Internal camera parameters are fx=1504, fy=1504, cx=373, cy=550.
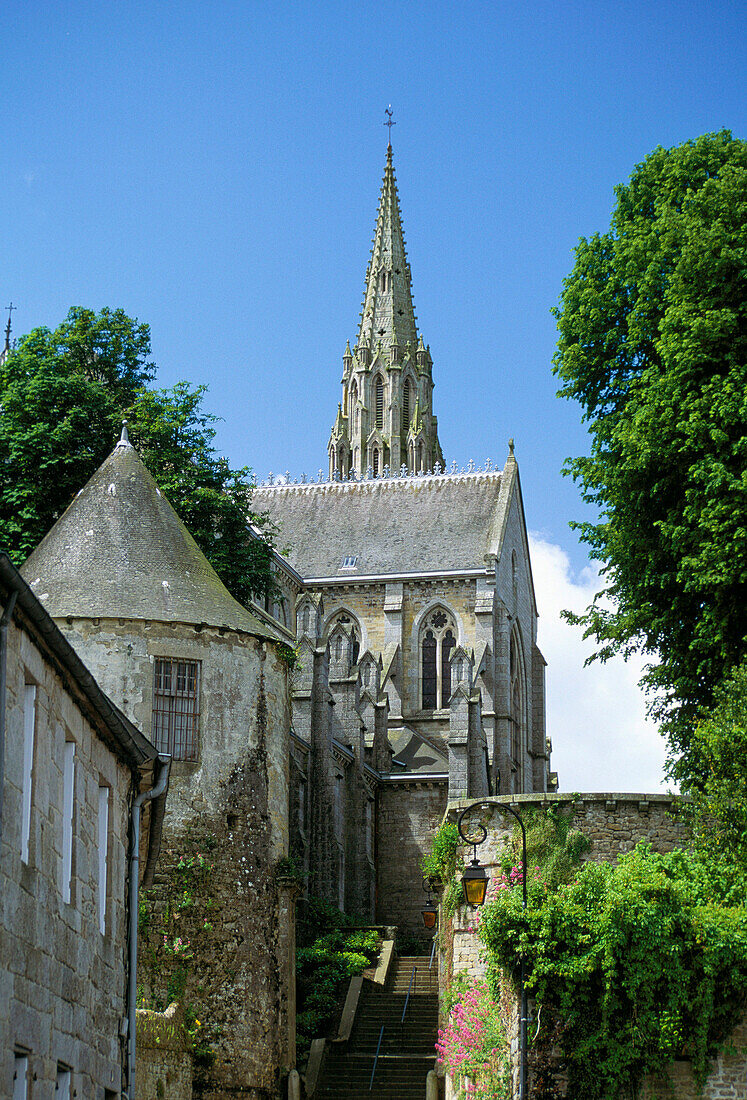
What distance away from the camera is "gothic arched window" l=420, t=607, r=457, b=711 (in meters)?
57.4

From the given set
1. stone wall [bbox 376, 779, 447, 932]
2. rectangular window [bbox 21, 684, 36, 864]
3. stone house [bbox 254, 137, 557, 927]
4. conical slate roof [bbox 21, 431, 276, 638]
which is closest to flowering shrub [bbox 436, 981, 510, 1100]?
conical slate roof [bbox 21, 431, 276, 638]

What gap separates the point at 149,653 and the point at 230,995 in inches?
224

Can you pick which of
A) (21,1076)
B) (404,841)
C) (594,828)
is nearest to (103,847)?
(21,1076)

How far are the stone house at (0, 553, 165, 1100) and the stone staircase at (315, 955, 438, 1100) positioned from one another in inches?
532

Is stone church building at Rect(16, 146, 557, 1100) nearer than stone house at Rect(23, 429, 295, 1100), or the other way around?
stone house at Rect(23, 429, 295, 1100)

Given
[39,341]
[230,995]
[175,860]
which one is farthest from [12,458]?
[230,995]

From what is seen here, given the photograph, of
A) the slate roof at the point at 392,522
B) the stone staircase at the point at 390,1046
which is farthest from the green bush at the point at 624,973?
the slate roof at the point at 392,522

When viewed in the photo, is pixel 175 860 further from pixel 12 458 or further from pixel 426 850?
pixel 426 850

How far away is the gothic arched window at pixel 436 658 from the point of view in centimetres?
5744

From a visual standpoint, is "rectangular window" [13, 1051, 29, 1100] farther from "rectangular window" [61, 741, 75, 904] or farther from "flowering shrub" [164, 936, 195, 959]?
"flowering shrub" [164, 936, 195, 959]

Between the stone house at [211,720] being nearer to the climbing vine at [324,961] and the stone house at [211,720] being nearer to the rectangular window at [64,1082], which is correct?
the climbing vine at [324,961]

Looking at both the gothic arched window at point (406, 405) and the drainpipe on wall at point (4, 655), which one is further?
the gothic arched window at point (406, 405)

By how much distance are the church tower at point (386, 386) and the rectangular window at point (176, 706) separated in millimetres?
44723

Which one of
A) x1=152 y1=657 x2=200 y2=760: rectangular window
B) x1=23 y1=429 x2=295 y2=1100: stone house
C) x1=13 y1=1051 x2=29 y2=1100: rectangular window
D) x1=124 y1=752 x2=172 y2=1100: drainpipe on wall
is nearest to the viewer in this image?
x1=13 y1=1051 x2=29 y2=1100: rectangular window
